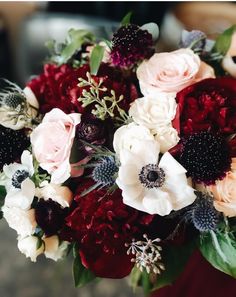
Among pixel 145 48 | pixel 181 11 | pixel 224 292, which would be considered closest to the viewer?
pixel 145 48

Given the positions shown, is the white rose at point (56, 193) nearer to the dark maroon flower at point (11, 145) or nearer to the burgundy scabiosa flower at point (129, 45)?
the dark maroon flower at point (11, 145)

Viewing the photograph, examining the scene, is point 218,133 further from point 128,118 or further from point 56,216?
point 56,216

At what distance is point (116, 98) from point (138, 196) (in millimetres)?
137

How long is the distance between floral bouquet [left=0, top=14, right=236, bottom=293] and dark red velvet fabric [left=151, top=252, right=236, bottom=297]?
0.13 m

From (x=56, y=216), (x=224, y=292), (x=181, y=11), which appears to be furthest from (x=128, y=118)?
(x=181, y=11)

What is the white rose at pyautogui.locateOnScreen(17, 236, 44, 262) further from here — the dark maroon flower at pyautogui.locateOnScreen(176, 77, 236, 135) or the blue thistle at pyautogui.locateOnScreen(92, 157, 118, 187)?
the dark maroon flower at pyautogui.locateOnScreen(176, 77, 236, 135)

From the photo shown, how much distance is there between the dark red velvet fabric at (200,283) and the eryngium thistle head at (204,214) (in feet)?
0.72

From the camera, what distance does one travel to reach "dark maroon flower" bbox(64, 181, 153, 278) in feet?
1.99

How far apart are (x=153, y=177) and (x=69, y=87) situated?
17 cm

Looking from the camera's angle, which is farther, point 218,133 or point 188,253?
point 188,253

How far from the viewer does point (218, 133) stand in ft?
1.95

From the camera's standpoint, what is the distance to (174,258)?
2.29 ft

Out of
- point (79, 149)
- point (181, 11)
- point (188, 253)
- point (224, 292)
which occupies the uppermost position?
Result: point (79, 149)

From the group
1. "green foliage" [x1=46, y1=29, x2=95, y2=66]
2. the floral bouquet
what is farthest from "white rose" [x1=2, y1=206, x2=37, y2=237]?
"green foliage" [x1=46, y1=29, x2=95, y2=66]
